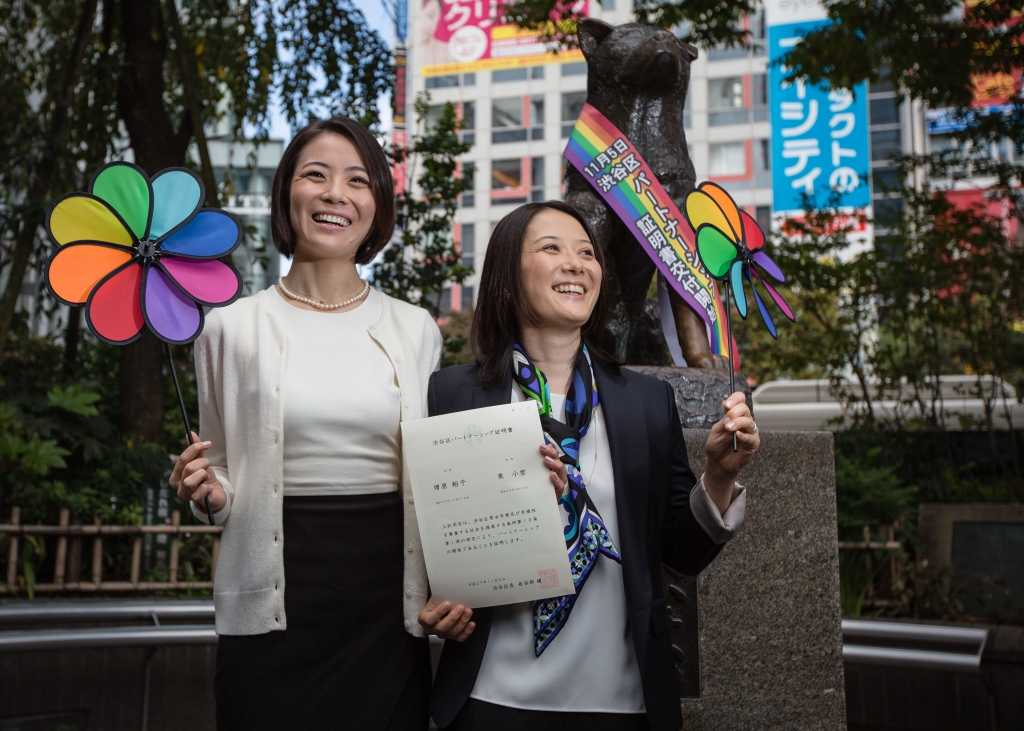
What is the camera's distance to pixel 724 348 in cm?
252

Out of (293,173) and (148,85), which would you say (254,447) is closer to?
(293,173)

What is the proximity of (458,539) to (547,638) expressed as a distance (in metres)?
0.25

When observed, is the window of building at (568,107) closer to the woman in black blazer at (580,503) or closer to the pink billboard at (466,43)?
the pink billboard at (466,43)

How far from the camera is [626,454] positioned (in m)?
1.83

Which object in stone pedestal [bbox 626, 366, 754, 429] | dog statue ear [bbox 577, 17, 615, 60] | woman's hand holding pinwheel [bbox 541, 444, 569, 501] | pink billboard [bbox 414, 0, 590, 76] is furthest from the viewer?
pink billboard [bbox 414, 0, 590, 76]

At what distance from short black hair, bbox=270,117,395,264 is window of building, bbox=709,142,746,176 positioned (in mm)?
35387

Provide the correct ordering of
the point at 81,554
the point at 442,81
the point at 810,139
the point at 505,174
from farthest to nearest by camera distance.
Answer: the point at 442,81 → the point at 505,174 → the point at 810,139 → the point at 81,554

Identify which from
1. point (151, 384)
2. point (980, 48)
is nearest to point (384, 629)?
point (151, 384)

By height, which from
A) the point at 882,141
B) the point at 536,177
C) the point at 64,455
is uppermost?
the point at 882,141

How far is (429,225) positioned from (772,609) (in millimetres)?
5837

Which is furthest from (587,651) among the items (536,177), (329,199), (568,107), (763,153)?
(568,107)

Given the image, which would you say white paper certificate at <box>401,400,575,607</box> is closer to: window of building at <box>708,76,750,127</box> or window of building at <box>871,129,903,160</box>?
window of building at <box>871,129,903,160</box>

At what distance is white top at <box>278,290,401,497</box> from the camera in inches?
71.4

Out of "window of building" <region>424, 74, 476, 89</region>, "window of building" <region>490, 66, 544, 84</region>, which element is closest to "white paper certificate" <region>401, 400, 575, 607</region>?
"window of building" <region>490, 66, 544, 84</region>
